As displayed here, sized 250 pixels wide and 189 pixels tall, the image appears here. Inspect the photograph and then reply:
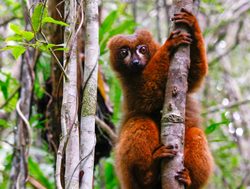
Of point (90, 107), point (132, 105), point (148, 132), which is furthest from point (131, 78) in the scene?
point (90, 107)

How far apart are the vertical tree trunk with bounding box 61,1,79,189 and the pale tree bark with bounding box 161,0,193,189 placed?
2.65 feet

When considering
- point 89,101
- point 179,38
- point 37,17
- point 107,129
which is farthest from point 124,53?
point 37,17

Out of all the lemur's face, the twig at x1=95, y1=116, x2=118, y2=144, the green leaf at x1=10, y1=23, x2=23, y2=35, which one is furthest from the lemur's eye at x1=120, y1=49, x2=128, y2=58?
the green leaf at x1=10, y1=23, x2=23, y2=35

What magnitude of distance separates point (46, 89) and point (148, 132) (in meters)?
1.90

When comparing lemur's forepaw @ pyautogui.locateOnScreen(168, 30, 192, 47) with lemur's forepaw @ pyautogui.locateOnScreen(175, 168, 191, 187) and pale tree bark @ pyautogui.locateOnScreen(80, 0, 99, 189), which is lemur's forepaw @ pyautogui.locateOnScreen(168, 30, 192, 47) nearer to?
pale tree bark @ pyautogui.locateOnScreen(80, 0, 99, 189)

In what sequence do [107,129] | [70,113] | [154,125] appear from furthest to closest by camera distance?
[107,129]
[154,125]
[70,113]

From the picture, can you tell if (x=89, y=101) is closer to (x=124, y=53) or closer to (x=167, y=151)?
(x=167, y=151)

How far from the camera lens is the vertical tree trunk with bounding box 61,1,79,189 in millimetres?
3399

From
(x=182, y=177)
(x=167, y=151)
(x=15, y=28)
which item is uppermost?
(x=15, y=28)

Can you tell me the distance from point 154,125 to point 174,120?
112 cm

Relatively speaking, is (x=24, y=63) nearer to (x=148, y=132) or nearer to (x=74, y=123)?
(x=148, y=132)

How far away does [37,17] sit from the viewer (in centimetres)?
333

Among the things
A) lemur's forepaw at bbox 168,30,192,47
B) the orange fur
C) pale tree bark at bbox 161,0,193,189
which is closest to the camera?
pale tree bark at bbox 161,0,193,189

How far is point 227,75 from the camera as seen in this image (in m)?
9.88
